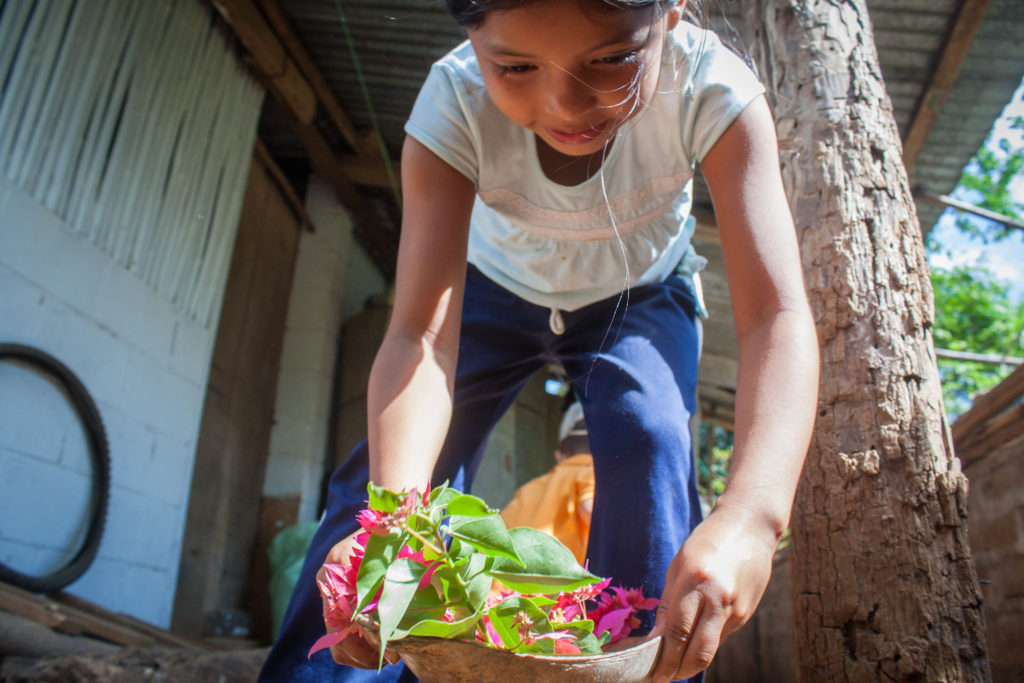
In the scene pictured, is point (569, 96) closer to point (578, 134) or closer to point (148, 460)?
point (578, 134)

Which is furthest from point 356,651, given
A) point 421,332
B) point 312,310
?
point 312,310

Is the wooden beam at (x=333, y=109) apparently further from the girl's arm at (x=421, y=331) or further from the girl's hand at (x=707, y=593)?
the girl's hand at (x=707, y=593)

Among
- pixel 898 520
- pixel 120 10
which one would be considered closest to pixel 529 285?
pixel 898 520

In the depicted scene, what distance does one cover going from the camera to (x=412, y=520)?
32.7 inches

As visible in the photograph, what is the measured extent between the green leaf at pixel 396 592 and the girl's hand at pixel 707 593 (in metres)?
0.28

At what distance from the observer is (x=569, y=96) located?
104 centimetres

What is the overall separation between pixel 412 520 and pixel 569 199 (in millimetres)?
715

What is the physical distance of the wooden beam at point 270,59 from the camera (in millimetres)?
3691

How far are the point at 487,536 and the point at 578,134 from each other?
23.6 inches

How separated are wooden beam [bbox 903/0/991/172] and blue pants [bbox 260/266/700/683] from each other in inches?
108

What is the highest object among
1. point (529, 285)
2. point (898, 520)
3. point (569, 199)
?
point (569, 199)

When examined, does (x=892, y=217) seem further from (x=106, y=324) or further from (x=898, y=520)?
(x=106, y=324)

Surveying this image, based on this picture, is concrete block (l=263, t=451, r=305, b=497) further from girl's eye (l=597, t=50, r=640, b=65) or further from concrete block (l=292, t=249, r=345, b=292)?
girl's eye (l=597, t=50, r=640, b=65)

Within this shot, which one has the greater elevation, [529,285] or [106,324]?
[106,324]
